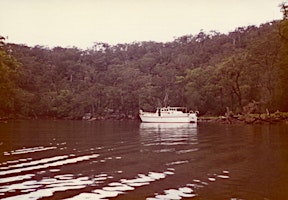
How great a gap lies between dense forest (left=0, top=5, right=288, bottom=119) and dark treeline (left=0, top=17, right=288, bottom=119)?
0.60 feet

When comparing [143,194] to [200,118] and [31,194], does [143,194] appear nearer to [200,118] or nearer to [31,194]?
[31,194]

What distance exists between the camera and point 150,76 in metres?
115

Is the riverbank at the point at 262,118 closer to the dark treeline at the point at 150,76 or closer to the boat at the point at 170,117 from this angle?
the dark treeline at the point at 150,76

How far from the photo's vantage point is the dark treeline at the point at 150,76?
75312mm

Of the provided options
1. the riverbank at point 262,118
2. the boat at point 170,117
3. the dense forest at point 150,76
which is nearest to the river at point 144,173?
the riverbank at point 262,118

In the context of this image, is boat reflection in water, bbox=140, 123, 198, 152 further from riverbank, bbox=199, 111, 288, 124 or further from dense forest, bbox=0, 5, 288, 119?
dense forest, bbox=0, 5, 288, 119

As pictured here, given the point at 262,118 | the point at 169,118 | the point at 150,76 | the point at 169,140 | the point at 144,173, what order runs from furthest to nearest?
the point at 150,76 < the point at 169,118 < the point at 262,118 < the point at 169,140 < the point at 144,173

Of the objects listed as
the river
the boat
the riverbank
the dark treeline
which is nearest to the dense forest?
the dark treeline

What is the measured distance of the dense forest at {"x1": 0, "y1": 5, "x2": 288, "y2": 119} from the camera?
75312mm

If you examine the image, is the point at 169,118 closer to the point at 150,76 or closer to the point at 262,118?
the point at 262,118

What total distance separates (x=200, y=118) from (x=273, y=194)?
7507 centimetres

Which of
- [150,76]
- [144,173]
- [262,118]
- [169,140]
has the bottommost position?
[144,173]

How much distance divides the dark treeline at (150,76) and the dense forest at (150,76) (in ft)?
0.60

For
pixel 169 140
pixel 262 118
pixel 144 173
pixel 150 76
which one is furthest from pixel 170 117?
pixel 144 173
